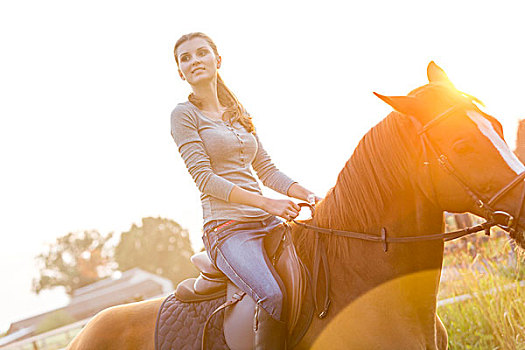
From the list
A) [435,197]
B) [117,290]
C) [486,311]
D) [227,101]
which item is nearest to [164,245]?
[117,290]

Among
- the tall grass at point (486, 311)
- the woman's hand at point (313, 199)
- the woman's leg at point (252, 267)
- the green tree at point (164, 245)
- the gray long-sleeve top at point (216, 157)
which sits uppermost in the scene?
the gray long-sleeve top at point (216, 157)

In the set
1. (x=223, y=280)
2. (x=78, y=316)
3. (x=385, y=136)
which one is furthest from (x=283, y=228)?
(x=78, y=316)

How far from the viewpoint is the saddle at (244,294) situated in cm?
298

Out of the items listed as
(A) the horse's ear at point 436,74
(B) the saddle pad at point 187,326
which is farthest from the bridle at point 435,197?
(B) the saddle pad at point 187,326

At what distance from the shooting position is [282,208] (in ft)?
10.00

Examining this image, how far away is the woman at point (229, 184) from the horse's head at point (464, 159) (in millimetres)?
934

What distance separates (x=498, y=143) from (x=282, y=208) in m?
1.30

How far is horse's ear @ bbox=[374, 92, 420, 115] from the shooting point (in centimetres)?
256

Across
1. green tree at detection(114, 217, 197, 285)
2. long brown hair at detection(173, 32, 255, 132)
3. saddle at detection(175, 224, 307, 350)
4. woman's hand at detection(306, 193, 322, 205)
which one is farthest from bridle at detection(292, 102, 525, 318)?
green tree at detection(114, 217, 197, 285)

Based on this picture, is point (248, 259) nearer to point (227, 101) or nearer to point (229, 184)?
point (229, 184)

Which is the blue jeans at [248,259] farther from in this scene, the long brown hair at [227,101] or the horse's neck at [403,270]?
the long brown hair at [227,101]

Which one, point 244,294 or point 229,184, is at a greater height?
point 229,184

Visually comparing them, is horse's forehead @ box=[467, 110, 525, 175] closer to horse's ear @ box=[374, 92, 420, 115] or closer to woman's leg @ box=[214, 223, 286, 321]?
horse's ear @ box=[374, 92, 420, 115]

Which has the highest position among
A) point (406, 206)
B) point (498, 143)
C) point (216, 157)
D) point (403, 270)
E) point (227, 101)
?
point (227, 101)
